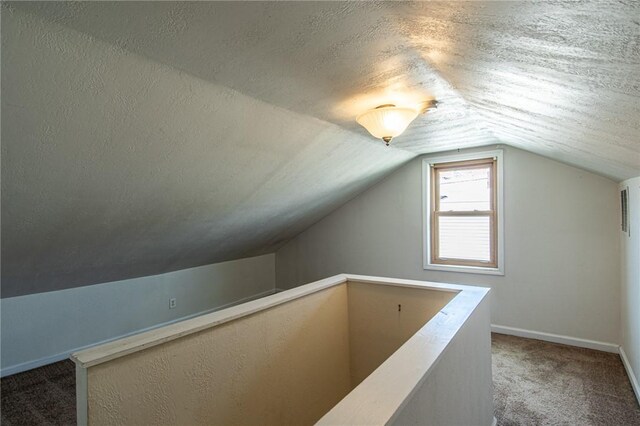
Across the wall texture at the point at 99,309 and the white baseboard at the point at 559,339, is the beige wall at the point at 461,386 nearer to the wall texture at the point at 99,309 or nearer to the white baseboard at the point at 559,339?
the white baseboard at the point at 559,339

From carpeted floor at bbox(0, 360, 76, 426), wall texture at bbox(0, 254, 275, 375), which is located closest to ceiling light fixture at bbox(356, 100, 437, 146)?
carpeted floor at bbox(0, 360, 76, 426)

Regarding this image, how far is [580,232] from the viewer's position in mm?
3371

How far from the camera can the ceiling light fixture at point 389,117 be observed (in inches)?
85.9

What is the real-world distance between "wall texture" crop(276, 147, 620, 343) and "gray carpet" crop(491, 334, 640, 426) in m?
0.35

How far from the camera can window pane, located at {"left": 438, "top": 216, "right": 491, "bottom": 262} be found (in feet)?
13.0

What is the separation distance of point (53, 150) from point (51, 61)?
0.57 m

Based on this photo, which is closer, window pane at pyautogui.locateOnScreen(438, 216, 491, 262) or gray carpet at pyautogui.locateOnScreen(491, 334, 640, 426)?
gray carpet at pyautogui.locateOnScreen(491, 334, 640, 426)

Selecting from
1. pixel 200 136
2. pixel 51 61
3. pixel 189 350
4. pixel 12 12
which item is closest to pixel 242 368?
pixel 189 350

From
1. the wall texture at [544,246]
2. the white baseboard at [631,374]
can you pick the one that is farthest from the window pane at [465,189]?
the white baseboard at [631,374]

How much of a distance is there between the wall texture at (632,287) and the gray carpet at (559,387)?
17 cm

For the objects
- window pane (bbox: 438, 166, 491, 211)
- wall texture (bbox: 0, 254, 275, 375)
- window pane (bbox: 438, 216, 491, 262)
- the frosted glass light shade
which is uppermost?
the frosted glass light shade

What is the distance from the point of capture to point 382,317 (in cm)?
261

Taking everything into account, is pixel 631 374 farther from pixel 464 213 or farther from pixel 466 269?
pixel 464 213

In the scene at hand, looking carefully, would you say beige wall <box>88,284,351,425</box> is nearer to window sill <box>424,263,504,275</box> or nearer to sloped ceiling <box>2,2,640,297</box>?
sloped ceiling <box>2,2,640,297</box>
